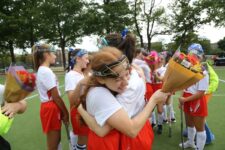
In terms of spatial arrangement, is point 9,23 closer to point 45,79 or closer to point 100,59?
point 45,79

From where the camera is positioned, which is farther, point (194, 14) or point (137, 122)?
point (194, 14)

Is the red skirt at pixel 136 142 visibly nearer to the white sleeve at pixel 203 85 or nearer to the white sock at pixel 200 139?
the white sleeve at pixel 203 85

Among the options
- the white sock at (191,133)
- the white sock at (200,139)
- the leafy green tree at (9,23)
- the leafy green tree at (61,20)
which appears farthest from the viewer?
the leafy green tree at (61,20)

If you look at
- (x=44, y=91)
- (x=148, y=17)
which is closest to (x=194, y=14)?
(x=148, y=17)

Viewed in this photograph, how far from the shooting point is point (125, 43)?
3.14 meters

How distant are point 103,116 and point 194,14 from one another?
36911 millimetres

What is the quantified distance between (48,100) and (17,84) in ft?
7.00

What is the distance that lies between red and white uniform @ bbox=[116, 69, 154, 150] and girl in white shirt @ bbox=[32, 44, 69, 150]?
74.5 inches

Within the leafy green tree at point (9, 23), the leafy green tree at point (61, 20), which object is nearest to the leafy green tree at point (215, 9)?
the leafy green tree at point (61, 20)

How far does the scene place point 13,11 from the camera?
34.9m

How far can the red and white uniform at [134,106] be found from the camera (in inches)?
96.9

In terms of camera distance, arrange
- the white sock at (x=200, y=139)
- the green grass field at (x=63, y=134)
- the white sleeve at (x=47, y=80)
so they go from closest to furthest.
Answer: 1. the white sleeve at (x=47, y=80)
2. the white sock at (x=200, y=139)
3. the green grass field at (x=63, y=134)

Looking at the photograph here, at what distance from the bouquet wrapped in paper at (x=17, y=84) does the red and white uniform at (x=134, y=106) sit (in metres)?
0.69

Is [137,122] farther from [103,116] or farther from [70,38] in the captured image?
[70,38]
